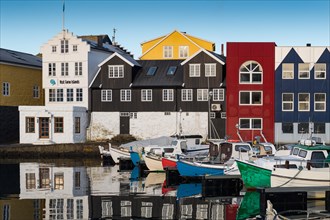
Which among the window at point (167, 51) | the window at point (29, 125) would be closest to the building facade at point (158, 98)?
the window at point (29, 125)

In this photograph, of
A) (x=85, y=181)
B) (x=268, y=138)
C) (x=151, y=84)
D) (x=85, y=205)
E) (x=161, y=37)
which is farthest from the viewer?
(x=161, y=37)

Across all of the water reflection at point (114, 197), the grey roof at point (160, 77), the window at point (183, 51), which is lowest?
the water reflection at point (114, 197)

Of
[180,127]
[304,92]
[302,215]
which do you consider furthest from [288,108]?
[302,215]

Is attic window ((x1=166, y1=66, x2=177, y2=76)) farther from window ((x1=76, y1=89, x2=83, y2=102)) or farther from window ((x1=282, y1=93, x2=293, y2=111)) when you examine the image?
window ((x1=282, y1=93, x2=293, y2=111))

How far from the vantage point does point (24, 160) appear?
5116 centimetres

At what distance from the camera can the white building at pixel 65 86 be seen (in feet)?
189

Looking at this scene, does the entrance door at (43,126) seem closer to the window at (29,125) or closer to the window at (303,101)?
the window at (29,125)

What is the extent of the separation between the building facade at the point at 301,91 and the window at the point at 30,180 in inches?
1034

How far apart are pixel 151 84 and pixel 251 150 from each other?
80.2 feet

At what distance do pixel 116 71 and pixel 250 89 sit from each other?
48.9 ft

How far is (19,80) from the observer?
63.9 m

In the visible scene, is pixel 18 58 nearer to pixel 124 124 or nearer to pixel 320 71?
pixel 124 124

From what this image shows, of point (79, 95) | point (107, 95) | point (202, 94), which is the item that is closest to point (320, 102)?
point (202, 94)

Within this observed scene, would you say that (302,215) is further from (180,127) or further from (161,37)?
(161,37)
